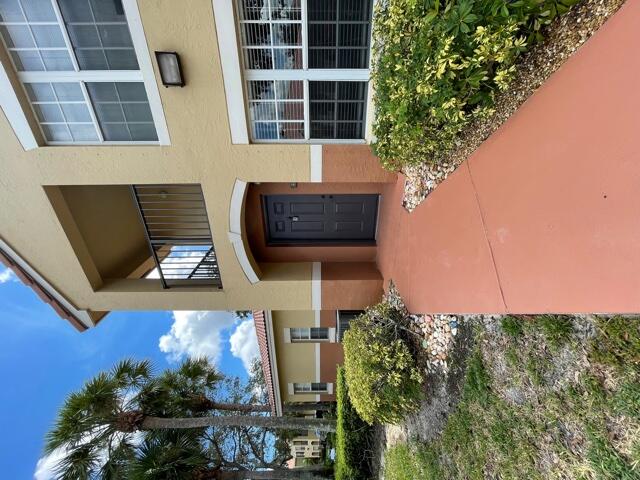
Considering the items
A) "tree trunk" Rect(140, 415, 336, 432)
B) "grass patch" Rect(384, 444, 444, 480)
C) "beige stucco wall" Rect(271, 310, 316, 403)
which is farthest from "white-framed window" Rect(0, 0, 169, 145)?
"tree trunk" Rect(140, 415, 336, 432)

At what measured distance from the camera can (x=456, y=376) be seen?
4.64m

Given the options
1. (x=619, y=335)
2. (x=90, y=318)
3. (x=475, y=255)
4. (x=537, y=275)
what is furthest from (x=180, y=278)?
(x=619, y=335)

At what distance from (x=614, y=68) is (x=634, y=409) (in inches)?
97.1

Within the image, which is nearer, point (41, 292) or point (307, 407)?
point (41, 292)

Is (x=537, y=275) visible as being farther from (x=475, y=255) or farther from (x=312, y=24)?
(x=312, y=24)

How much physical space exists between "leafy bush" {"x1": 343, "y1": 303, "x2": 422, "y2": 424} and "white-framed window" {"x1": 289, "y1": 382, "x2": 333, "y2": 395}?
22.7ft

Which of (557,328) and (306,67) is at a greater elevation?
(306,67)

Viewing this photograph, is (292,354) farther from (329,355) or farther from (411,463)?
(411,463)

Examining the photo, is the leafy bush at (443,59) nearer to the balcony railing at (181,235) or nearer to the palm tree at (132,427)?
the balcony railing at (181,235)

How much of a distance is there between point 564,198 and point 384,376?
14.0ft

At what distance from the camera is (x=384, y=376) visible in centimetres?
580

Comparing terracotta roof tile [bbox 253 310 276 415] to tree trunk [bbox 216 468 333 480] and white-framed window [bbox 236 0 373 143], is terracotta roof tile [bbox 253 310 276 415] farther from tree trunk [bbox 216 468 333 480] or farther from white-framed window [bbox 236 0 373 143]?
white-framed window [bbox 236 0 373 143]

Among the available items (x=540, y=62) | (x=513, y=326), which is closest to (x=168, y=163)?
(x=540, y=62)

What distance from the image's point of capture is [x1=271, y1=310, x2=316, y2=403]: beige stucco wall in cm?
1045
